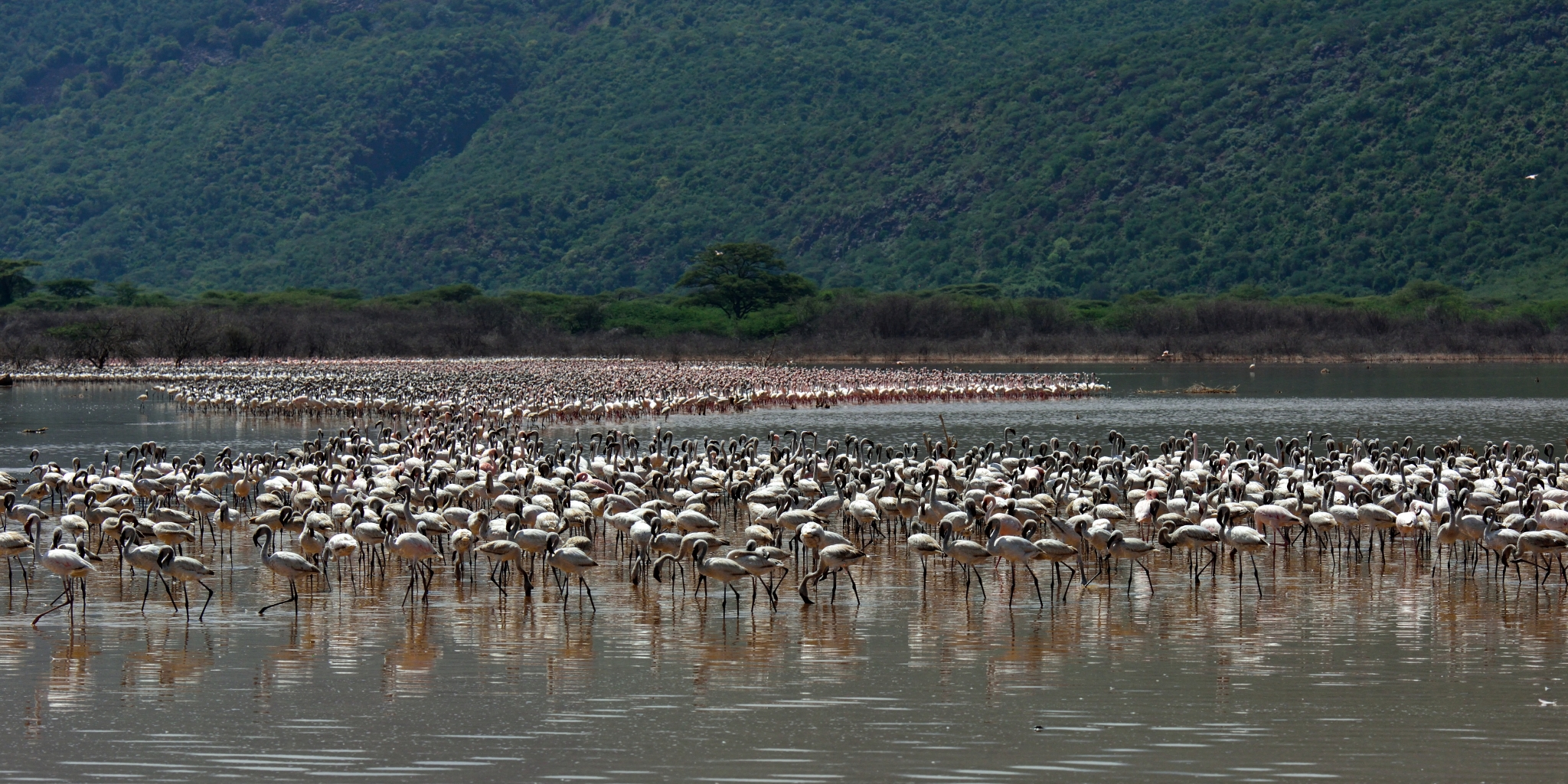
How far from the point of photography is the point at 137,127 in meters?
175

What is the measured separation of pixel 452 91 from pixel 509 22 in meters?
16.8

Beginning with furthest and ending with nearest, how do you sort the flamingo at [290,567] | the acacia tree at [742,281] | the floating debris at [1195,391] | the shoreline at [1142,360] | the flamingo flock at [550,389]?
1. the acacia tree at [742,281]
2. the shoreline at [1142,360]
3. the floating debris at [1195,391]
4. the flamingo flock at [550,389]
5. the flamingo at [290,567]

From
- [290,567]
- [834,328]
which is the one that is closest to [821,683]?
[290,567]

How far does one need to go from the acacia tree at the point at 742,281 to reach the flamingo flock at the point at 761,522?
80.9 metres

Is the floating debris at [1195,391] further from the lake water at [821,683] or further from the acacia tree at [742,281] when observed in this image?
the acacia tree at [742,281]

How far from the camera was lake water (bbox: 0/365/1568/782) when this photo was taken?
10.4 metres

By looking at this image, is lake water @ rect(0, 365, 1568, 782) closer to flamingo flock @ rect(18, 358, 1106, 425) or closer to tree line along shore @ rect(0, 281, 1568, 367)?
flamingo flock @ rect(18, 358, 1106, 425)

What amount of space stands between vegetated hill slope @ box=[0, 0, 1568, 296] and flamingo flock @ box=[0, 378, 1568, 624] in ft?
268

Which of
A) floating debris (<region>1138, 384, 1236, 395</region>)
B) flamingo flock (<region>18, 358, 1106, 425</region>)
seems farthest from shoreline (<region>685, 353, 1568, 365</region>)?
floating debris (<region>1138, 384, 1236, 395</region>)

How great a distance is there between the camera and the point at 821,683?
1227 centimetres

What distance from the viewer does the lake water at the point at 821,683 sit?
1035 cm

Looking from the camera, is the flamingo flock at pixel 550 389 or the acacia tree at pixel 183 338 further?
the acacia tree at pixel 183 338

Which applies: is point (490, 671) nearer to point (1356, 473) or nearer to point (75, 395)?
point (1356, 473)

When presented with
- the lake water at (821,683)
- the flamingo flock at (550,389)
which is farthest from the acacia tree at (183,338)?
the lake water at (821,683)
